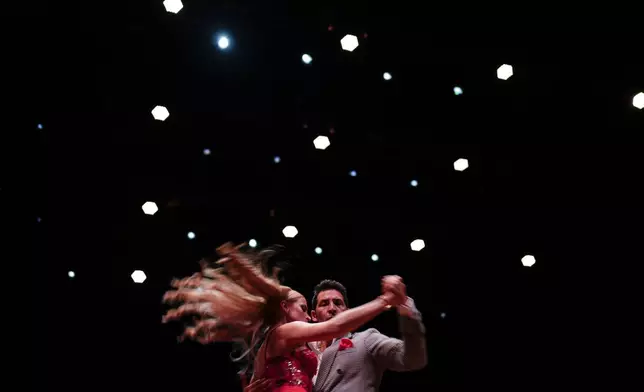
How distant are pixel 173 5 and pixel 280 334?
4.73 ft

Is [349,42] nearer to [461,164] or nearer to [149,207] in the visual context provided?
[461,164]

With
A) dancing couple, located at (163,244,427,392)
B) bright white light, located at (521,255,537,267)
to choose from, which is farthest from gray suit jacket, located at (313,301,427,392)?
bright white light, located at (521,255,537,267)

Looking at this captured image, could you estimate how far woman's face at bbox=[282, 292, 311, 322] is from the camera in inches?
97.6

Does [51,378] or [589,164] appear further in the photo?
[589,164]

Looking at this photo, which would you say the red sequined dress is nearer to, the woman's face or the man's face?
the woman's face

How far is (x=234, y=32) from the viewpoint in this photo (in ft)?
10.7

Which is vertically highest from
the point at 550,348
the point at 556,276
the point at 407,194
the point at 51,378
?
the point at 407,194

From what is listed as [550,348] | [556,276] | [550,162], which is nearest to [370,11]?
[550,162]

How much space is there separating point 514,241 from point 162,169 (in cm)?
155

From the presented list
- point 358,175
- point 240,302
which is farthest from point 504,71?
point 240,302

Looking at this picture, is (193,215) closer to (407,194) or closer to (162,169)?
(162,169)

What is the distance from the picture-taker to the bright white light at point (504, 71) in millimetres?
3096

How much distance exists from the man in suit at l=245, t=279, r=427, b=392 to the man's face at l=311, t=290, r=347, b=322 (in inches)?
5.0

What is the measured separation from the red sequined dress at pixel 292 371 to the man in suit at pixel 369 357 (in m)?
0.07
